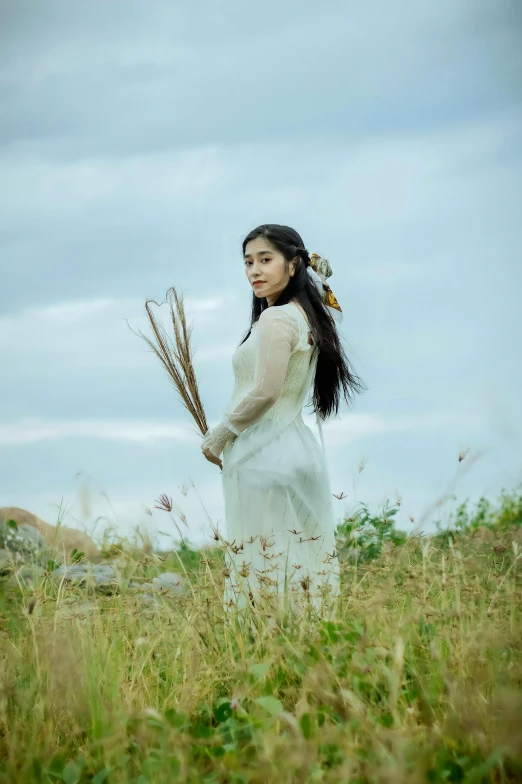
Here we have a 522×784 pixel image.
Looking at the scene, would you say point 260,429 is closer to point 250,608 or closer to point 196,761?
point 250,608

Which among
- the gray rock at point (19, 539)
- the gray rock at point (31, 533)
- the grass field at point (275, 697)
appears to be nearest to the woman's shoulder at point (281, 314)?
the grass field at point (275, 697)

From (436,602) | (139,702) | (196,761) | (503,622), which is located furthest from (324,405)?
(196,761)

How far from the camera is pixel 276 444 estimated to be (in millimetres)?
4363

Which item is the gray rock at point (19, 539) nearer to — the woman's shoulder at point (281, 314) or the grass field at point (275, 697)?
the grass field at point (275, 697)

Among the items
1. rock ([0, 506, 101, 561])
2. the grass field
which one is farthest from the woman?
rock ([0, 506, 101, 561])

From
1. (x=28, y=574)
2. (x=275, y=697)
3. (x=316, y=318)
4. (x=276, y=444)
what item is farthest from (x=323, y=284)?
(x=28, y=574)

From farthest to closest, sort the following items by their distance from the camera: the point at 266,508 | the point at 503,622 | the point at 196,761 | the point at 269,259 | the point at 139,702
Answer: the point at 269,259
the point at 266,508
the point at 503,622
the point at 139,702
the point at 196,761

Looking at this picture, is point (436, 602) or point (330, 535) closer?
point (436, 602)

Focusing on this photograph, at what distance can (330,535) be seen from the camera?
4535 millimetres

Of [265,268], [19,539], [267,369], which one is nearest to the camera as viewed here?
[267,369]

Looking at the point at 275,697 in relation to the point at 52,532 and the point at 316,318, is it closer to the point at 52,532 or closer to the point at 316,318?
the point at 316,318

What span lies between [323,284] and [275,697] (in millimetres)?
2649

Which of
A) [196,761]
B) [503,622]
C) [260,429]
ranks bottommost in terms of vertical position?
[196,761]

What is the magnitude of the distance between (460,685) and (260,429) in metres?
1.92
